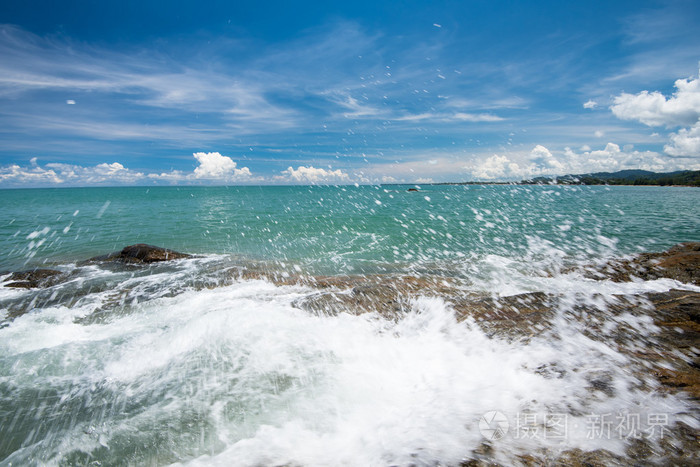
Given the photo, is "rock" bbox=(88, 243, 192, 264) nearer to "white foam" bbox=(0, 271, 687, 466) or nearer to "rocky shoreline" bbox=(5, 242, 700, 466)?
"rocky shoreline" bbox=(5, 242, 700, 466)

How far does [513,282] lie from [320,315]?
26.5 feet

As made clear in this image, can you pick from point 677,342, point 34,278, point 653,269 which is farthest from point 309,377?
point 34,278

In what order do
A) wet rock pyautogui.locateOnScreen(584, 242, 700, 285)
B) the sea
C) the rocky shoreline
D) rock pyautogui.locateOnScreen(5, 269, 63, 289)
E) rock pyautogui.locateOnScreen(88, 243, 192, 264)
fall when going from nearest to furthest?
the rocky shoreline
the sea
wet rock pyautogui.locateOnScreen(584, 242, 700, 285)
rock pyautogui.locateOnScreen(5, 269, 63, 289)
rock pyautogui.locateOnScreen(88, 243, 192, 264)

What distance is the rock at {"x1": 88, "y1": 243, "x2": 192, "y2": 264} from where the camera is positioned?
1533 cm

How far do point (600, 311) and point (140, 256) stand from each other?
61.4 feet

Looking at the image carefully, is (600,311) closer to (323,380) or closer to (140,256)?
(323,380)

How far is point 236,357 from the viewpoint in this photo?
618 cm

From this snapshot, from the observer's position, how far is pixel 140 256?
1544 cm

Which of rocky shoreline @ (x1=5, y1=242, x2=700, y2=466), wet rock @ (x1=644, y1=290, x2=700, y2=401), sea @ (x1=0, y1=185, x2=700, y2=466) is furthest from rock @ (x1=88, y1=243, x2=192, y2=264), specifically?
wet rock @ (x1=644, y1=290, x2=700, y2=401)

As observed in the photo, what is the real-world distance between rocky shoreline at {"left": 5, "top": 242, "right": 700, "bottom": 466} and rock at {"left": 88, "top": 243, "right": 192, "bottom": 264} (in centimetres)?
237

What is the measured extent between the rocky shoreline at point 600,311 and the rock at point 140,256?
2.37 m

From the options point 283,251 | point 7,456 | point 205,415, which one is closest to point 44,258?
point 283,251

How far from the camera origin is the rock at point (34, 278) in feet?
39.0

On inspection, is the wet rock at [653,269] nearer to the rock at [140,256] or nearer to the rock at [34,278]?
the rock at [140,256]
